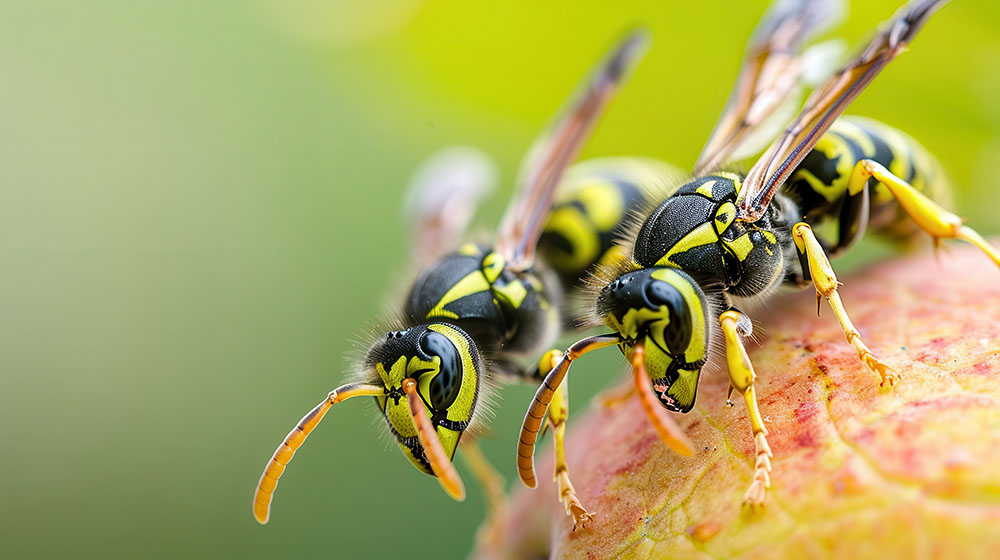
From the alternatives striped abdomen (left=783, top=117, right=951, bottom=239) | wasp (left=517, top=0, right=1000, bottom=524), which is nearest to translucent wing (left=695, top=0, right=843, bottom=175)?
wasp (left=517, top=0, right=1000, bottom=524)

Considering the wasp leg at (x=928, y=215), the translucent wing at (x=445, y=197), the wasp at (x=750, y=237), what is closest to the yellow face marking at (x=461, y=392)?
the wasp at (x=750, y=237)

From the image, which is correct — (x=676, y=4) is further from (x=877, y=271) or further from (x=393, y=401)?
(x=393, y=401)

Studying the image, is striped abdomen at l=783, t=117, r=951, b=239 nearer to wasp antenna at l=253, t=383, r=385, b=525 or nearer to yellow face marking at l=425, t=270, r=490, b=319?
yellow face marking at l=425, t=270, r=490, b=319

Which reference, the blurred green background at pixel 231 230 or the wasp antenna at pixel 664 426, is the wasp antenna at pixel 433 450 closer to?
the wasp antenna at pixel 664 426

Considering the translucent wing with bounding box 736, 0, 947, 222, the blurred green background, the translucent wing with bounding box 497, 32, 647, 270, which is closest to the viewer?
the translucent wing with bounding box 736, 0, 947, 222

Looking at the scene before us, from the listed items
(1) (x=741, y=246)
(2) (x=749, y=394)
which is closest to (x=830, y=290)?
(1) (x=741, y=246)

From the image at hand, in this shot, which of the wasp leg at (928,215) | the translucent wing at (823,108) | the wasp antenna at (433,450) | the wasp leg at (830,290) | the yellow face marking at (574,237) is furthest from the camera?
the yellow face marking at (574,237)

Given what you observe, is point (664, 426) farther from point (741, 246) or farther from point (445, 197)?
point (445, 197)
